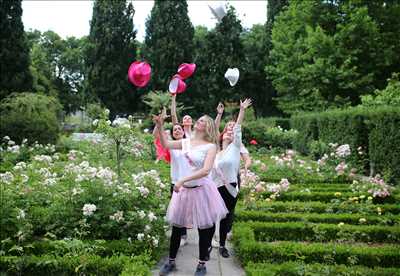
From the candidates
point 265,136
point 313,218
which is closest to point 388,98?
point 265,136

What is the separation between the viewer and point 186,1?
33.4 m

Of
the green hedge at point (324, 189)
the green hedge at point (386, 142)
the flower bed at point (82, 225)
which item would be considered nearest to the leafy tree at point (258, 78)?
the green hedge at point (386, 142)

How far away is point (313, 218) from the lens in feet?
21.6

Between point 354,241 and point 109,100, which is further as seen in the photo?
point 109,100

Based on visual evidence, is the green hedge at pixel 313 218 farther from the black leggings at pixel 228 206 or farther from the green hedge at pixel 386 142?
the green hedge at pixel 386 142

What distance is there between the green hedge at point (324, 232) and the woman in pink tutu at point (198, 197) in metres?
1.74

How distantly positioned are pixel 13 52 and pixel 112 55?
11505mm

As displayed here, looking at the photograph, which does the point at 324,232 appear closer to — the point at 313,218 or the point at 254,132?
the point at 313,218

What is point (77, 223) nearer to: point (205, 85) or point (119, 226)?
point (119, 226)

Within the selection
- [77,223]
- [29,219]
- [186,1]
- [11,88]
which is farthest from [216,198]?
[186,1]

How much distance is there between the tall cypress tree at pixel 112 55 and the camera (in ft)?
105

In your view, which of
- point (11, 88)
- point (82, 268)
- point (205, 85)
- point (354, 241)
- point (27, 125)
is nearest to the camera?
point (82, 268)

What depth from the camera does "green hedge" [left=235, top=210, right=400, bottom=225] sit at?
6566 mm

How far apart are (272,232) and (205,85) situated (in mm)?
26393
